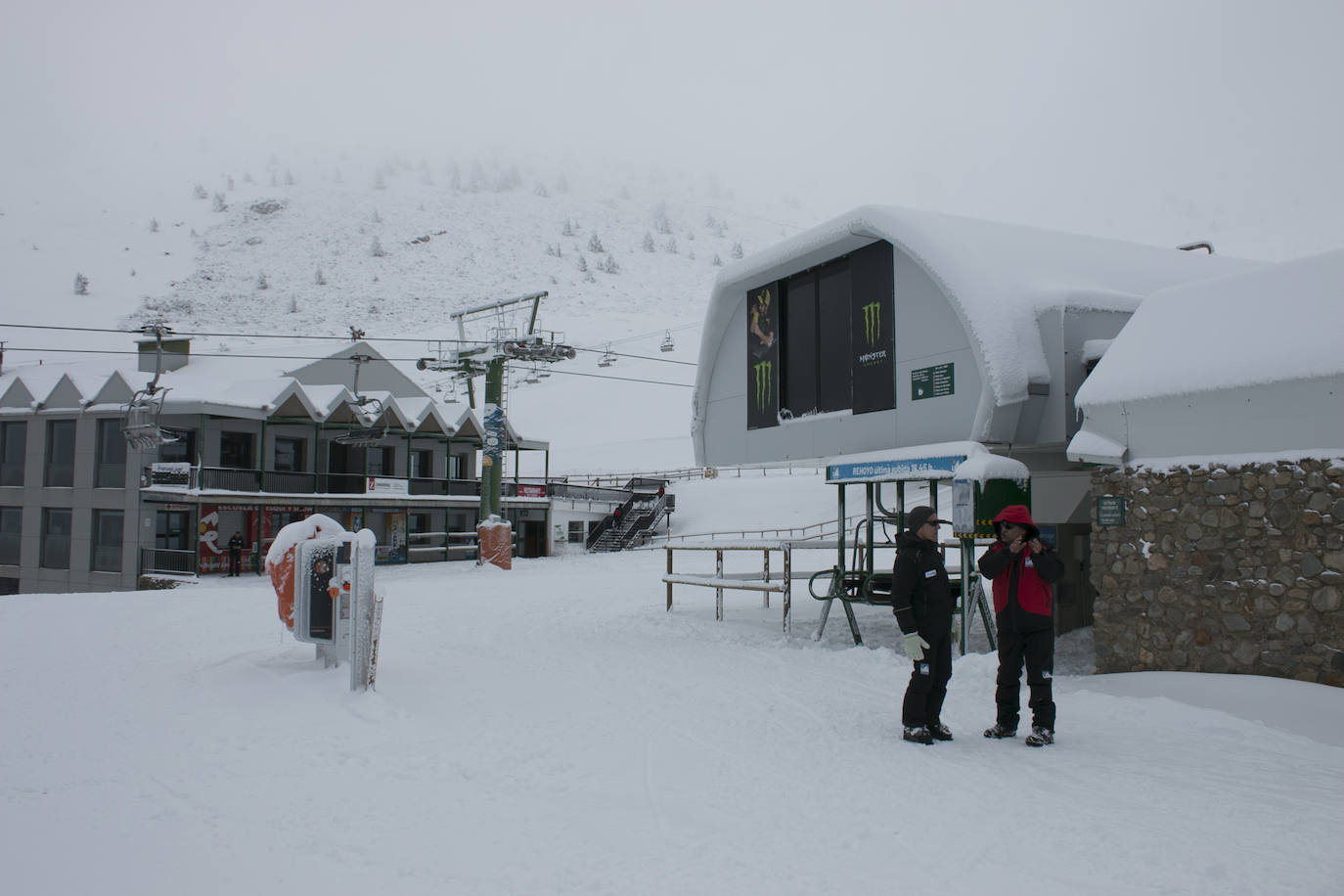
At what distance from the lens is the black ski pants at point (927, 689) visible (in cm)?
634

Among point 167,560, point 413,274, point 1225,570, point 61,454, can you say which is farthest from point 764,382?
point 413,274

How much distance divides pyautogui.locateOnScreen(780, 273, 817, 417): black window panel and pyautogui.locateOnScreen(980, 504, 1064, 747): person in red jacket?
5995 millimetres

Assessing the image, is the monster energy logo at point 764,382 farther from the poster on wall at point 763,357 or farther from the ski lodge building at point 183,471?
the ski lodge building at point 183,471

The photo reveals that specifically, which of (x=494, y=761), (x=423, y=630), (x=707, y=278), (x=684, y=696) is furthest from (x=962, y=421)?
(x=707, y=278)

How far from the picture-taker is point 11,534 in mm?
27906

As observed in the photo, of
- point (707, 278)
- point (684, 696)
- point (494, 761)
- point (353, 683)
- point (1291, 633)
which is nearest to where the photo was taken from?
point (494, 761)

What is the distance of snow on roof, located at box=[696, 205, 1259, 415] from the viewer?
359 inches

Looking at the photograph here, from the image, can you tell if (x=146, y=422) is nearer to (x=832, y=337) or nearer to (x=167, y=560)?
(x=167, y=560)

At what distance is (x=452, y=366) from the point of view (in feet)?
91.4

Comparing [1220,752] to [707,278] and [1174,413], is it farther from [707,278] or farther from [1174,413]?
[707,278]

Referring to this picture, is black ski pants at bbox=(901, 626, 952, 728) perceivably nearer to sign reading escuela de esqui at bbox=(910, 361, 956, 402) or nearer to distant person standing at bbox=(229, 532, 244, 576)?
sign reading escuela de esqui at bbox=(910, 361, 956, 402)

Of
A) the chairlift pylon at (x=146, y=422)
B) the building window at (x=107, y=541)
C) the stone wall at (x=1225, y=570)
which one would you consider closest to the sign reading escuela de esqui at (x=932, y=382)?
the stone wall at (x=1225, y=570)

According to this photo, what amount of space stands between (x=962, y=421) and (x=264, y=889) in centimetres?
801

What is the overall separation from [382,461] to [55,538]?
959cm
